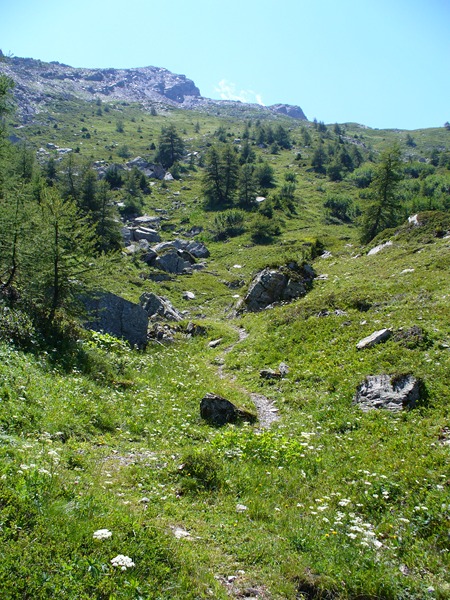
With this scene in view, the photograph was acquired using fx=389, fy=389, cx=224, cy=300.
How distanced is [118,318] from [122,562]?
17.5 m

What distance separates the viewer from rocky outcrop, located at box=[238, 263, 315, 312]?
29.8 m

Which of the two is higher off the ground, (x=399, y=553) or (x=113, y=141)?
(x=113, y=141)

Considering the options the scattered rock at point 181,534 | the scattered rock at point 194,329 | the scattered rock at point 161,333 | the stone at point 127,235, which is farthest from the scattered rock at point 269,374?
the stone at point 127,235

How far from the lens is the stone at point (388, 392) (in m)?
12.1

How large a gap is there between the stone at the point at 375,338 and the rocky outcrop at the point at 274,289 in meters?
12.6

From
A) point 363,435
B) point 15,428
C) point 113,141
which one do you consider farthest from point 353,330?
point 113,141

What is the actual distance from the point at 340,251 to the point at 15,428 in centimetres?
4031

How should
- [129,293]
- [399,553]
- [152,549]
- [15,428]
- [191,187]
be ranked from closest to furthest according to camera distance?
[152,549]
[399,553]
[15,428]
[129,293]
[191,187]

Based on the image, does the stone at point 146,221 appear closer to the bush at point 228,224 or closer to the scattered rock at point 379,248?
the bush at point 228,224

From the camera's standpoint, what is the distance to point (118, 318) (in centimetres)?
2167

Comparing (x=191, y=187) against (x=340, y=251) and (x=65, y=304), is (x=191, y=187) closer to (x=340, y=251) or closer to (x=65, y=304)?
(x=340, y=251)

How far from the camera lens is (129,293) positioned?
114 ft

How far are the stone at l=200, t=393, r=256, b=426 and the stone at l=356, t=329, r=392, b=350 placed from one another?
20.0 feet

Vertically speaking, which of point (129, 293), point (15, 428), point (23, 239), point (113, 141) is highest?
point (113, 141)
